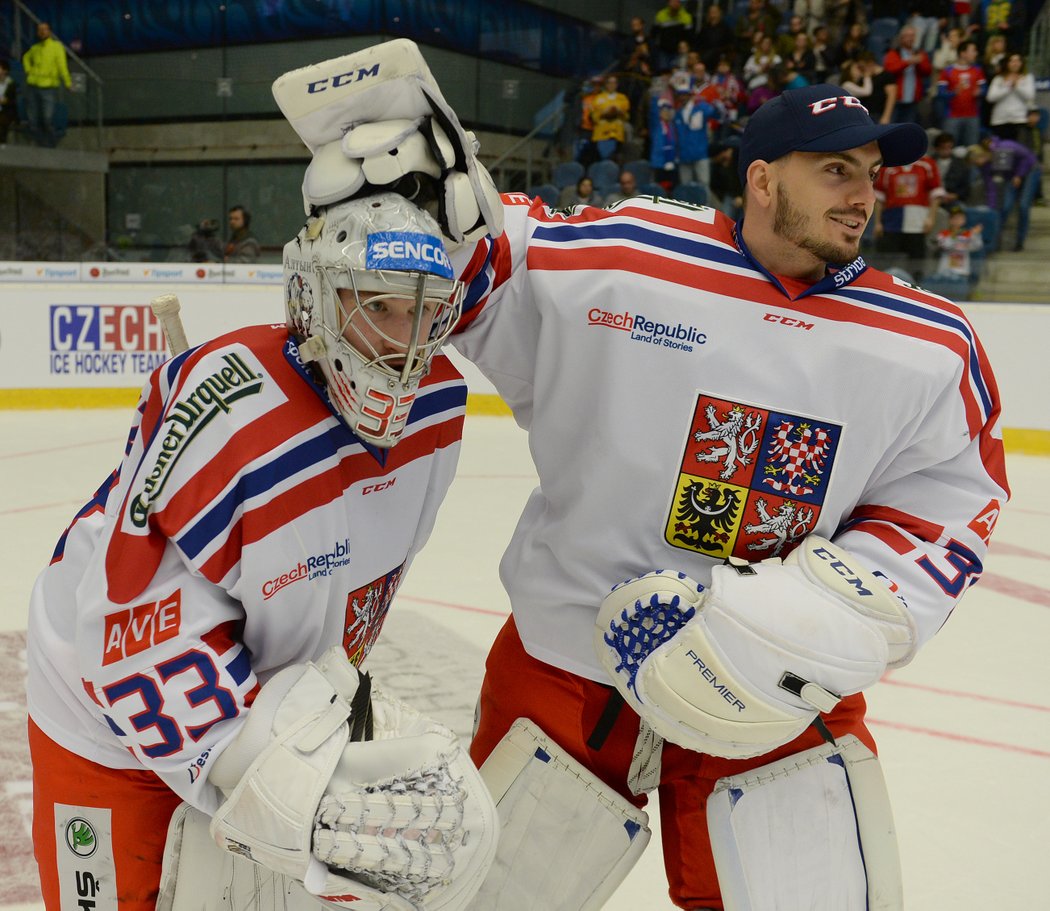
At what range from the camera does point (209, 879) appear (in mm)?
1291

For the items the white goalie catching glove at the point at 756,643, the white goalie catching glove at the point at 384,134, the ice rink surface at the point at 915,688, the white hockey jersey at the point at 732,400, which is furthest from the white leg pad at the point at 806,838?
the white goalie catching glove at the point at 384,134

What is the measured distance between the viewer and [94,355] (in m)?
6.72

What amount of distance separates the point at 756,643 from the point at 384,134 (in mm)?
775

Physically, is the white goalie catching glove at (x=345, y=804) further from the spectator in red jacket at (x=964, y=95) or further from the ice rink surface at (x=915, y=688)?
the spectator in red jacket at (x=964, y=95)

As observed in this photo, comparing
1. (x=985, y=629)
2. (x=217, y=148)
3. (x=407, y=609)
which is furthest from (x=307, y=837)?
(x=217, y=148)

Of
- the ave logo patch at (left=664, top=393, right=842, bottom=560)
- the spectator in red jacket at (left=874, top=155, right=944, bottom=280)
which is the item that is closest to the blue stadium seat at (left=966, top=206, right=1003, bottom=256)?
the spectator in red jacket at (left=874, top=155, right=944, bottom=280)

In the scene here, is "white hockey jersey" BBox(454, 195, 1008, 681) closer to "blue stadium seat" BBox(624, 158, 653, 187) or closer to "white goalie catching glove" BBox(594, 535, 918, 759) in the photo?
"white goalie catching glove" BBox(594, 535, 918, 759)

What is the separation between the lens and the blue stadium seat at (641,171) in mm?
8266

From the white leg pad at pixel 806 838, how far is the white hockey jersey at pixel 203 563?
66 cm

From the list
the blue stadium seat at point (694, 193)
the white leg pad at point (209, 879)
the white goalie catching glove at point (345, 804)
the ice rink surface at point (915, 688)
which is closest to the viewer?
the white goalie catching glove at point (345, 804)

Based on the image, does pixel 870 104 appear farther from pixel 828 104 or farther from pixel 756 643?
pixel 756 643

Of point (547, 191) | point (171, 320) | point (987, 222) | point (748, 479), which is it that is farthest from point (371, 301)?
point (547, 191)

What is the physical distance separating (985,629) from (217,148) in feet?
19.5

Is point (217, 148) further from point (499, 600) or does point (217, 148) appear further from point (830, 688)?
point (830, 688)
